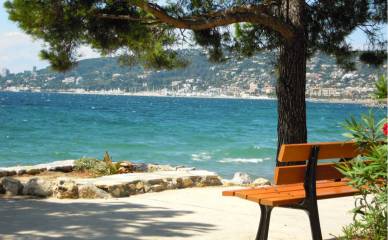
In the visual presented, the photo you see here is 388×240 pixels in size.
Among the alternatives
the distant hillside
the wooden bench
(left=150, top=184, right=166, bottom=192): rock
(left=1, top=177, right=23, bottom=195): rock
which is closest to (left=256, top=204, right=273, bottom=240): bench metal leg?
the wooden bench

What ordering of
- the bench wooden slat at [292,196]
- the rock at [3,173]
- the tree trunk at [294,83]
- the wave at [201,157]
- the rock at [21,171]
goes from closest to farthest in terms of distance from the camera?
the bench wooden slat at [292,196], the tree trunk at [294,83], the rock at [3,173], the rock at [21,171], the wave at [201,157]

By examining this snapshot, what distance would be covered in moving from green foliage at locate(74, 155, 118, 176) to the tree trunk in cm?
349

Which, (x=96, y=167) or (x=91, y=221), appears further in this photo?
(x=96, y=167)

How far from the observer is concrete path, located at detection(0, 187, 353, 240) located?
4.77 metres

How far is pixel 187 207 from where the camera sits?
6.29 m

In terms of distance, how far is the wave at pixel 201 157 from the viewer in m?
19.3

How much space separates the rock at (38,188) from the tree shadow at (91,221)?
688mm

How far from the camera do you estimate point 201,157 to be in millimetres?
20031

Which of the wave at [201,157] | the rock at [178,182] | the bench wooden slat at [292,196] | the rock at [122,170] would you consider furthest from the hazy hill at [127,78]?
the bench wooden slat at [292,196]

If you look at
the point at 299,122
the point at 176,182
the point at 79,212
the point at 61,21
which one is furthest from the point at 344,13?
the point at 79,212

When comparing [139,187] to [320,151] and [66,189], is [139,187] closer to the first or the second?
[66,189]

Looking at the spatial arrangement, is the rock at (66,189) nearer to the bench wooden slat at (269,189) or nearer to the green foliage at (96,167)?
the green foliage at (96,167)

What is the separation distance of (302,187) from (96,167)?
17.5ft

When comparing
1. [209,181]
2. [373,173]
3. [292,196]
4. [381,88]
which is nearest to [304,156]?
[292,196]
